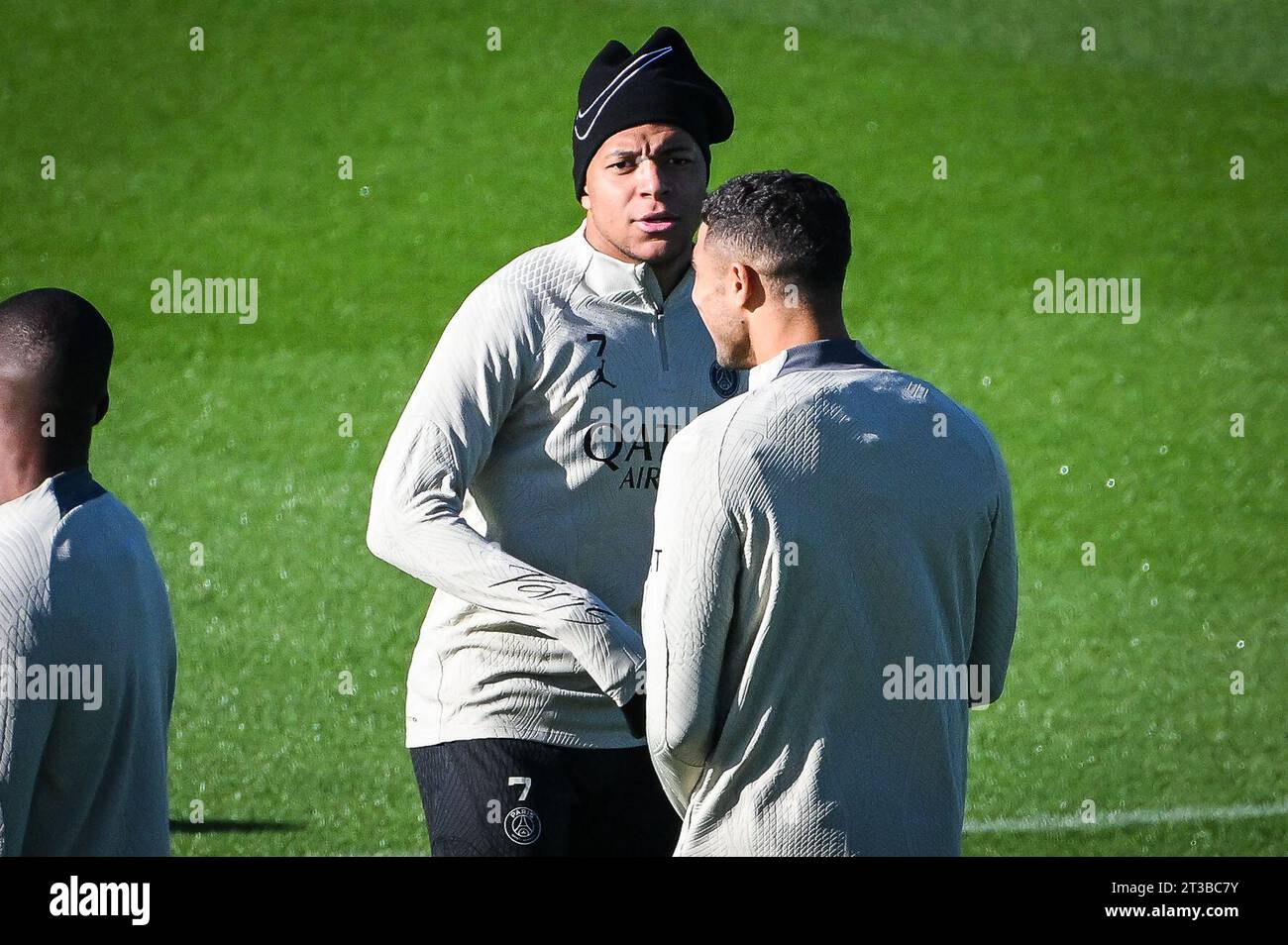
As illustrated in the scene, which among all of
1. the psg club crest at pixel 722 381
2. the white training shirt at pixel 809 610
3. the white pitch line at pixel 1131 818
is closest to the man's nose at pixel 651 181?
the psg club crest at pixel 722 381

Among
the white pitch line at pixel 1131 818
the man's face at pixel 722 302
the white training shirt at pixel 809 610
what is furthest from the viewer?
the white pitch line at pixel 1131 818

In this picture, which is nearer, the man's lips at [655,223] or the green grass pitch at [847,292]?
the man's lips at [655,223]

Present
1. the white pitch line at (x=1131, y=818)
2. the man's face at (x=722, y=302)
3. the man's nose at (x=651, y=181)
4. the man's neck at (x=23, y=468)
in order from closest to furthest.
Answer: the man's neck at (x=23, y=468) < the man's face at (x=722, y=302) < the man's nose at (x=651, y=181) < the white pitch line at (x=1131, y=818)

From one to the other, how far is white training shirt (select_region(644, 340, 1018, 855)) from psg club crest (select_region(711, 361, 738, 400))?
0.91m

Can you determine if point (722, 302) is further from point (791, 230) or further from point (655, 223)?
point (655, 223)

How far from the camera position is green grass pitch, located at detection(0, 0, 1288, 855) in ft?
27.8

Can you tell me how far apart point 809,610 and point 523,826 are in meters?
1.05

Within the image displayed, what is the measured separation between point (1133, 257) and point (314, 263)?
24.1 ft

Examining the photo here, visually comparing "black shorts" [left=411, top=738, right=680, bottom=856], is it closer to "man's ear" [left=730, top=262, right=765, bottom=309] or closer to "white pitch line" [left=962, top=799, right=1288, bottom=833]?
"man's ear" [left=730, top=262, right=765, bottom=309]

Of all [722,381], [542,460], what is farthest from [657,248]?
[542,460]

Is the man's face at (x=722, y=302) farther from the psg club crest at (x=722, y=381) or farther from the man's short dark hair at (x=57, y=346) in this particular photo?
the man's short dark hair at (x=57, y=346)

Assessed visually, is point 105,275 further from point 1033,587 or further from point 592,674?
point 592,674

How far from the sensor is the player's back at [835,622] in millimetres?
2680

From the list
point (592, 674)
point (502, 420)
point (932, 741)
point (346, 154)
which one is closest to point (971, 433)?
point (932, 741)
